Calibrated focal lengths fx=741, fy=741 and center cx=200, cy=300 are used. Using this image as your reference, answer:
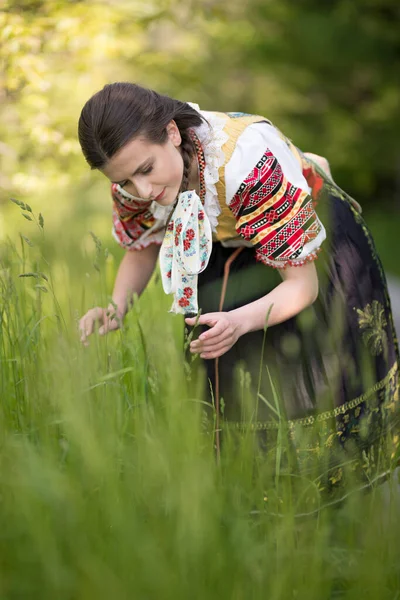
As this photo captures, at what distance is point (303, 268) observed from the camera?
6.03 feet

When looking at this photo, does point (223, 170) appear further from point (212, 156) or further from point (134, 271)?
point (134, 271)

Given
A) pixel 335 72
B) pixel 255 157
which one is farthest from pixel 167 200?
pixel 335 72

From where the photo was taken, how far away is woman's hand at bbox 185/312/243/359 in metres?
1.72

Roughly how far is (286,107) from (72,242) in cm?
953

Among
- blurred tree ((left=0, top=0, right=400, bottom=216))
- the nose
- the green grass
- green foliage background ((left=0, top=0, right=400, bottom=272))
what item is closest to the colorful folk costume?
the nose

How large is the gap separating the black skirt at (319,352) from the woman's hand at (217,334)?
25 centimetres

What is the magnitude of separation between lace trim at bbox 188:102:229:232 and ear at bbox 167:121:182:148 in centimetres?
7

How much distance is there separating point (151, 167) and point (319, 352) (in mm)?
693

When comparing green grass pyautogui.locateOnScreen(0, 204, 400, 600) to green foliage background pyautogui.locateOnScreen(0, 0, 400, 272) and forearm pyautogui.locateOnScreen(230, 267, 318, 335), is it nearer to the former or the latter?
forearm pyautogui.locateOnScreen(230, 267, 318, 335)

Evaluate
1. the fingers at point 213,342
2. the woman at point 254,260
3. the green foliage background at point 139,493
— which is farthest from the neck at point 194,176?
the fingers at point 213,342

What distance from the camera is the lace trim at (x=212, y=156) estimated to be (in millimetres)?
1852

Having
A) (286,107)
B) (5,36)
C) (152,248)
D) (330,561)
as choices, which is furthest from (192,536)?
(286,107)

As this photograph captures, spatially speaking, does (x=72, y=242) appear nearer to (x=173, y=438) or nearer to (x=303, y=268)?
(x=303, y=268)

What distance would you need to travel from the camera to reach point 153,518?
1.33m
